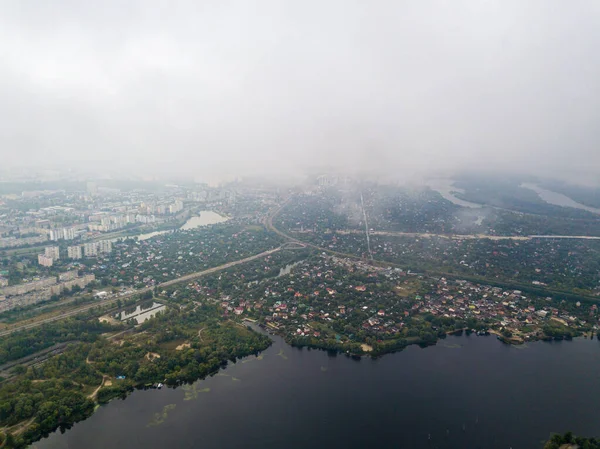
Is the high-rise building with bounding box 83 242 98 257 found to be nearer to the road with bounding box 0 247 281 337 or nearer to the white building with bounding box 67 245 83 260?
the white building with bounding box 67 245 83 260

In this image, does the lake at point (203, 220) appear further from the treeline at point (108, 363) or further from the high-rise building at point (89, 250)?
the treeline at point (108, 363)

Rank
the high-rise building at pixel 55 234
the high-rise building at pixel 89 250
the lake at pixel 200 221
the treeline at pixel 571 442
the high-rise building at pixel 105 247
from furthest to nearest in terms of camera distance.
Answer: the lake at pixel 200 221
the high-rise building at pixel 55 234
the high-rise building at pixel 105 247
the high-rise building at pixel 89 250
the treeline at pixel 571 442

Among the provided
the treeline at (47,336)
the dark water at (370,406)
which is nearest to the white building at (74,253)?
the treeline at (47,336)

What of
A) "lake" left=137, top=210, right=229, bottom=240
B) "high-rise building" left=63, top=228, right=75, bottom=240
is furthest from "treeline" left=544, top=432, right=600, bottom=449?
"high-rise building" left=63, top=228, right=75, bottom=240

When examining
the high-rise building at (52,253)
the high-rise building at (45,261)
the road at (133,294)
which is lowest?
the road at (133,294)

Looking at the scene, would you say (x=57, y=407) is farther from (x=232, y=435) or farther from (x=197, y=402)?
(x=232, y=435)

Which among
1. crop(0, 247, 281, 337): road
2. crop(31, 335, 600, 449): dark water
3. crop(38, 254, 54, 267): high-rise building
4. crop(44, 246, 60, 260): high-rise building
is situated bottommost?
crop(31, 335, 600, 449): dark water

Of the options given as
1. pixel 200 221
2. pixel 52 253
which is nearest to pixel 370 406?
pixel 52 253

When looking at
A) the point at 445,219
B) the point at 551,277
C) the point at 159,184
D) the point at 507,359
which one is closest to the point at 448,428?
the point at 507,359

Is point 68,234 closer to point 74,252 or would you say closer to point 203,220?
point 74,252
